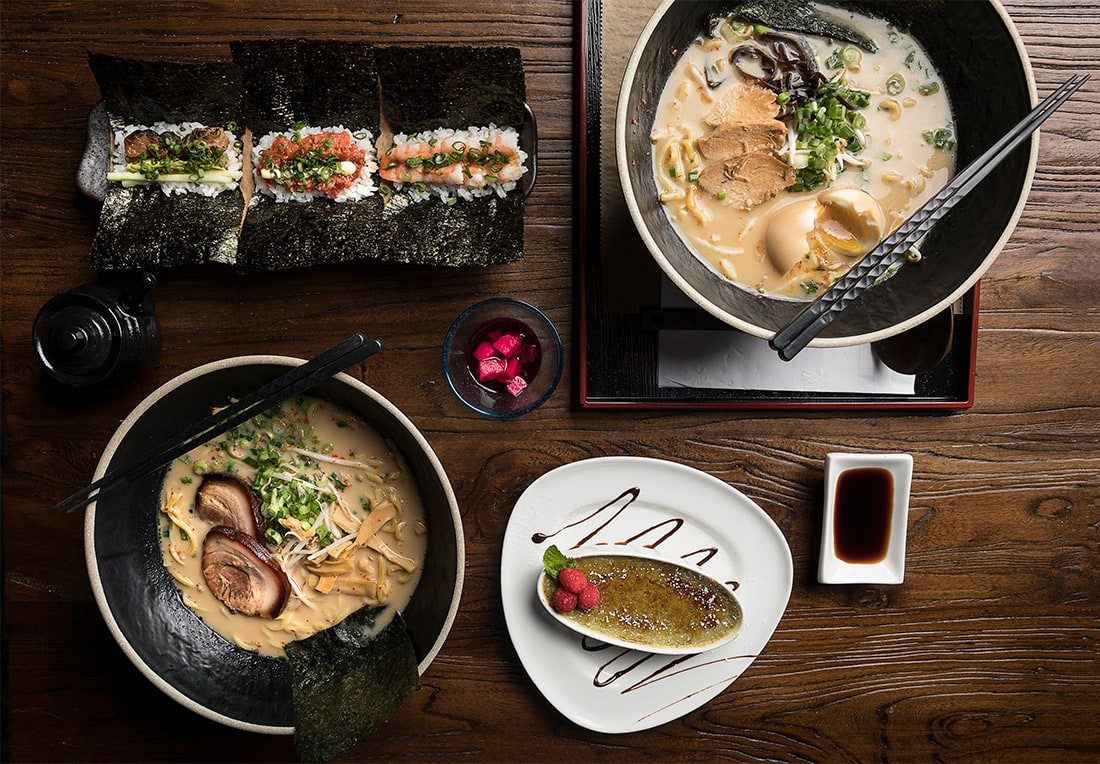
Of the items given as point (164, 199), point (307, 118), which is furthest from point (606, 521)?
point (164, 199)

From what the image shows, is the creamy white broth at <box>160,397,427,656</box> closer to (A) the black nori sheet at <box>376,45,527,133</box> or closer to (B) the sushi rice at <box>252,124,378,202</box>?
(B) the sushi rice at <box>252,124,378,202</box>

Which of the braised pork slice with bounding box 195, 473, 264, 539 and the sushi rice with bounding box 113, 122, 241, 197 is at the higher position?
the sushi rice with bounding box 113, 122, 241, 197

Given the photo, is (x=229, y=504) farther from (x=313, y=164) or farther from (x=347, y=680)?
(x=313, y=164)

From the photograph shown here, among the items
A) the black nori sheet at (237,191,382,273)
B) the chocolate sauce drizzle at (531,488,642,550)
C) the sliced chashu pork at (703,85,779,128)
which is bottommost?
the chocolate sauce drizzle at (531,488,642,550)

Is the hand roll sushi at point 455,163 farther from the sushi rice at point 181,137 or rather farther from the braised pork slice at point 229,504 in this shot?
the braised pork slice at point 229,504

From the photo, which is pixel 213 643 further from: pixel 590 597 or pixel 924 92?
pixel 924 92

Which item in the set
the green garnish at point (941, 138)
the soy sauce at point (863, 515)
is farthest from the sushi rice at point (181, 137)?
the soy sauce at point (863, 515)

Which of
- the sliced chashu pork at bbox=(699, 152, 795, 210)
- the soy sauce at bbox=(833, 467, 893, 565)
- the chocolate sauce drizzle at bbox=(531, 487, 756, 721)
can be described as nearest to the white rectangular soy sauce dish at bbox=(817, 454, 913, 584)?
the soy sauce at bbox=(833, 467, 893, 565)

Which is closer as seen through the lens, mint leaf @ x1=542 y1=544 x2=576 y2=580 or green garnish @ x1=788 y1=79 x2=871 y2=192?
green garnish @ x1=788 y1=79 x2=871 y2=192
